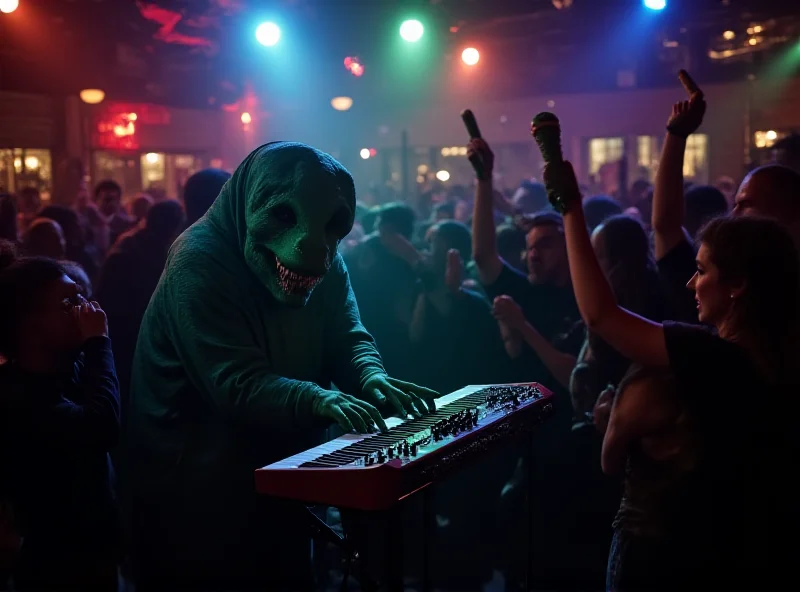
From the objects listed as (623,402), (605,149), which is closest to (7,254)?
(623,402)

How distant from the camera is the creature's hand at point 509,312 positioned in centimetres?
413

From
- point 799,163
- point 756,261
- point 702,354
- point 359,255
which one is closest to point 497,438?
point 702,354

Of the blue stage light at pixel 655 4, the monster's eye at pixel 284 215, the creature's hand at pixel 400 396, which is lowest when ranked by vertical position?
the creature's hand at pixel 400 396

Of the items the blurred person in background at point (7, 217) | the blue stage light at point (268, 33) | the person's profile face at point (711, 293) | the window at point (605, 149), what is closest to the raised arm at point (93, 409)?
the person's profile face at point (711, 293)

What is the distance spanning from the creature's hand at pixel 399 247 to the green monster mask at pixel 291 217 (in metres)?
2.87

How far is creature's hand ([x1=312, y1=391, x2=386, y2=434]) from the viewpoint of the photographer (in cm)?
234

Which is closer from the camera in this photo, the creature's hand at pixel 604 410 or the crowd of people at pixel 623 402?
the crowd of people at pixel 623 402

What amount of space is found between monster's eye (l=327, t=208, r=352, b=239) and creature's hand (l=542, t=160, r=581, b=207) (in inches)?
24.8

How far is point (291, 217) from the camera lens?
8.57ft

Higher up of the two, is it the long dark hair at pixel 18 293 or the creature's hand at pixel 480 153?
the creature's hand at pixel 480 153

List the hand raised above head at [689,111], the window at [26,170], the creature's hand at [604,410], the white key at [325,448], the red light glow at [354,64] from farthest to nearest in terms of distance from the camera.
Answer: the red light glow at [354,64]
the window at [26,170]
the hand raised above head at [689,111]
the creature's hand at [604,410]
the white key at [325,448]

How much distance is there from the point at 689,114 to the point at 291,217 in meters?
1.64

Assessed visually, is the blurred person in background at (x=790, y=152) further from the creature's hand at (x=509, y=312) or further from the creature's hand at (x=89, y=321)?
the creature's hand at (x=89, y=321)

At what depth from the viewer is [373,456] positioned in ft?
7.00
